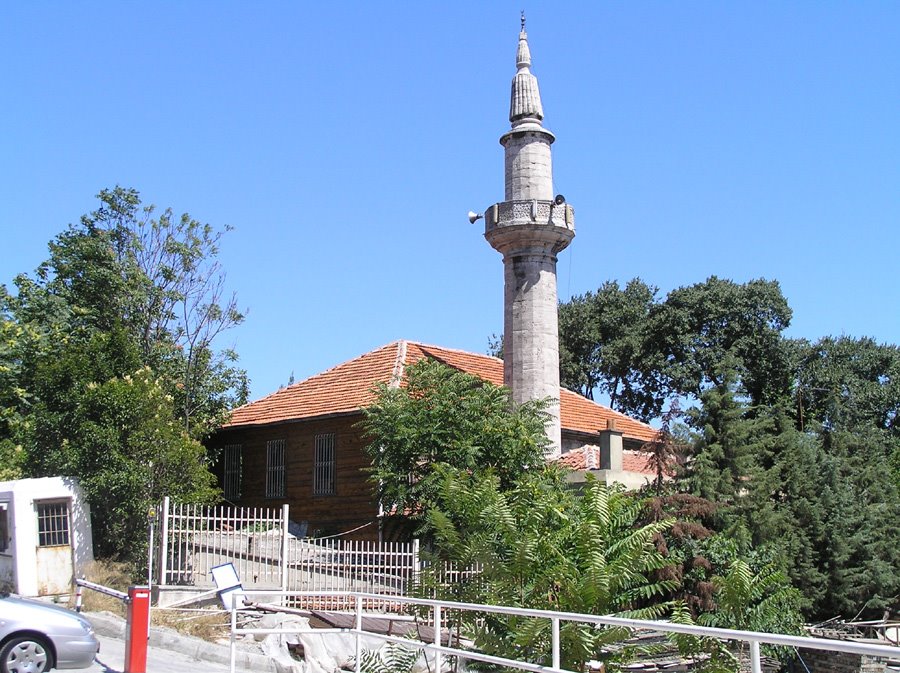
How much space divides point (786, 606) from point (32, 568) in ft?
44.3

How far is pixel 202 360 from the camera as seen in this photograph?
95.8 feet

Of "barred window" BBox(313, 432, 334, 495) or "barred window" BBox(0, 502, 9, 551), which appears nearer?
"barred window" BBox(0, 502, 9, 551)

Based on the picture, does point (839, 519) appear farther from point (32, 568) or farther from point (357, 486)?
point (32, 568)

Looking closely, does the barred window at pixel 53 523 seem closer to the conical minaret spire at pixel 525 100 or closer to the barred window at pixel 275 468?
the barred window at pixel 275 468

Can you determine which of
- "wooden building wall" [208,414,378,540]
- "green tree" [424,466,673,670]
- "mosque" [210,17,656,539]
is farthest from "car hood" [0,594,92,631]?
"mosque" [210,17,656,539]

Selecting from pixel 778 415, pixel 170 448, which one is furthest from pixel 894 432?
pixel 170 448

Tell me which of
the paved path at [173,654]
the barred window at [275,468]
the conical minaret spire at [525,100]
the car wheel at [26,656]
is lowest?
the paved path at [173,654]

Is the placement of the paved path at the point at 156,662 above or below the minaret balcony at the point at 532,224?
below

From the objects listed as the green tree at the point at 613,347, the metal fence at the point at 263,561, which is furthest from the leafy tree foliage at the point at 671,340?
the metal fence at the point at 263,561

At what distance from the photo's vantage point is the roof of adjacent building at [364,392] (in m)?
27.0

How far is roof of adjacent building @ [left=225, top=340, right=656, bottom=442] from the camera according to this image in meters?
27.0

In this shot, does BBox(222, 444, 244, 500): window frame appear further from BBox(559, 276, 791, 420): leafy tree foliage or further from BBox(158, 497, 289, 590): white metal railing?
BBox(559, 276, 791, 420): leafy tree foliage

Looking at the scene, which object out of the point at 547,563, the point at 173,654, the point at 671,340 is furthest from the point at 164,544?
the point at 671,340

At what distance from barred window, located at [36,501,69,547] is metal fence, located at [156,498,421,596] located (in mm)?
1863
